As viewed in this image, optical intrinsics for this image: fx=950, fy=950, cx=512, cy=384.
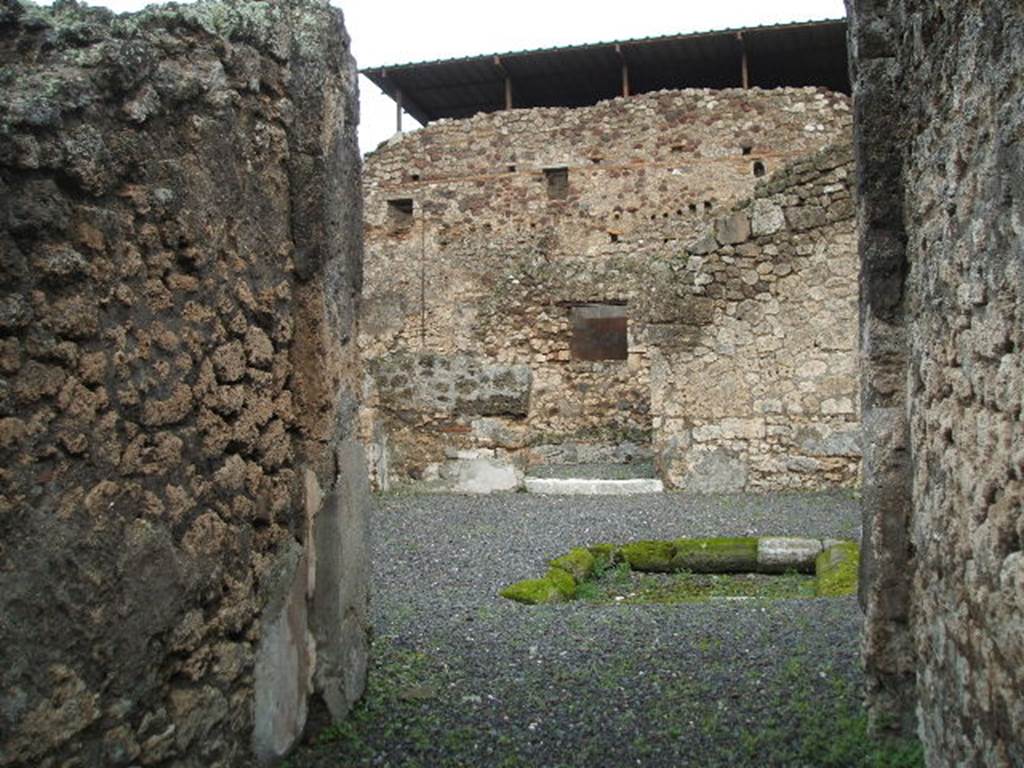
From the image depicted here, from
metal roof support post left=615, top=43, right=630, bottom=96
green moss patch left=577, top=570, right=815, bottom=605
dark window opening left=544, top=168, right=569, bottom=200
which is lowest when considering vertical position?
green moss patch left=577, top=570, right=815, bottom=605

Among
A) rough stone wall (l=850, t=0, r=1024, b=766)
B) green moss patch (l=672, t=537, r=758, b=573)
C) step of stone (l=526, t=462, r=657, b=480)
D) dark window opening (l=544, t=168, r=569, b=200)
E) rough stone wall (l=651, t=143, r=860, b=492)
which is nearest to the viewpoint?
rough stone wall (l=850, t=0, r=1024, b=766)

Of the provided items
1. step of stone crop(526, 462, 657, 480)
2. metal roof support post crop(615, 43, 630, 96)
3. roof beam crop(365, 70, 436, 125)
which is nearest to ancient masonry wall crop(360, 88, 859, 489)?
step of stone crop(526, 462, 657, 480)

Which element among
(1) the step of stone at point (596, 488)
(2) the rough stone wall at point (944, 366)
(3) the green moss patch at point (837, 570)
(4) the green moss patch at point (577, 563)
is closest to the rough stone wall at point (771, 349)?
(1) the step of stone at point (596, 488)

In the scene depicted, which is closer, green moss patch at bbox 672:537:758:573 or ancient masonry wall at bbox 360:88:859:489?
green moss patch at bbox 672:537:758:573

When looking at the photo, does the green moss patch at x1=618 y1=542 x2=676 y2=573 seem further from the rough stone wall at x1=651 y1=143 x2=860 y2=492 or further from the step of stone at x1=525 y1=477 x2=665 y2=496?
the rough stone wall at x1=651 y1=143 x2=860 y2=492

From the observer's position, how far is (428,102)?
2462 centimetres

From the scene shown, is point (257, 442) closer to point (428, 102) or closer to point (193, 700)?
point (193, 700)

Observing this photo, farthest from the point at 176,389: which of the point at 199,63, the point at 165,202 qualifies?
the point at 199,63

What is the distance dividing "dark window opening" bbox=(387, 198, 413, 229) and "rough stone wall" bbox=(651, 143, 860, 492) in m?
11.2

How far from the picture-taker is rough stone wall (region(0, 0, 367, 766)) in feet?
6.79

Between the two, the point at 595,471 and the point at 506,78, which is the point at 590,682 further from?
the point at 506,78

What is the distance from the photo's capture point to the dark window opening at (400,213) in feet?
66.0

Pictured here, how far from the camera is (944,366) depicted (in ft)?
8.71

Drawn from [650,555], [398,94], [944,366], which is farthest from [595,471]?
[398,94]
